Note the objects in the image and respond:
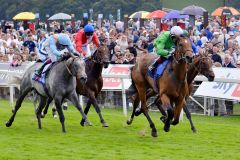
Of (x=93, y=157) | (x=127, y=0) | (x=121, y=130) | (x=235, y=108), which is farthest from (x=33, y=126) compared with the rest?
(x=127, y=0)

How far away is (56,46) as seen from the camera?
48.7 ft

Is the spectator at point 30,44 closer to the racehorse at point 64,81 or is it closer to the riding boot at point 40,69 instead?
the riding boot at point 40,69

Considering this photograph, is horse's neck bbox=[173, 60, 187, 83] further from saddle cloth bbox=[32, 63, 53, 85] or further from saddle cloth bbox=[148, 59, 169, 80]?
saddle cloth bbox=[32, 63, 53, 85]

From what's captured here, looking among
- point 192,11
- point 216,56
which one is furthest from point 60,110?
point 192,11

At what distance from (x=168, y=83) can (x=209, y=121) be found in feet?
14.5

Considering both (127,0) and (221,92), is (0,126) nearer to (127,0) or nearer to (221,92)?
(221,92)

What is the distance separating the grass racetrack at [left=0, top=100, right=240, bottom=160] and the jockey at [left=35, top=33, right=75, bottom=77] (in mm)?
1151

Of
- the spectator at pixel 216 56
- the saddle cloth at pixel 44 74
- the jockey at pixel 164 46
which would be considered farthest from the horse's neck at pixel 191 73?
the spectator at pixel 216 56

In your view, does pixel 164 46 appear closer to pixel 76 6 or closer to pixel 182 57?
pixel 182 57

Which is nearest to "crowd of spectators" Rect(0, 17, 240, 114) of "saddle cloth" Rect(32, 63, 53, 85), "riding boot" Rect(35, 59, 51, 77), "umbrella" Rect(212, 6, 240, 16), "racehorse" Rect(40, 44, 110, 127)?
"umbrella" Rect(212, 6, 240, 16)

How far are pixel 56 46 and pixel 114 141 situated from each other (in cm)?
271

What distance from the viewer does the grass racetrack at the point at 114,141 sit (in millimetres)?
11258

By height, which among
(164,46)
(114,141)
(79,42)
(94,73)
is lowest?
(114,141)

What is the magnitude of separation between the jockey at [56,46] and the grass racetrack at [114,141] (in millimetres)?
1151
